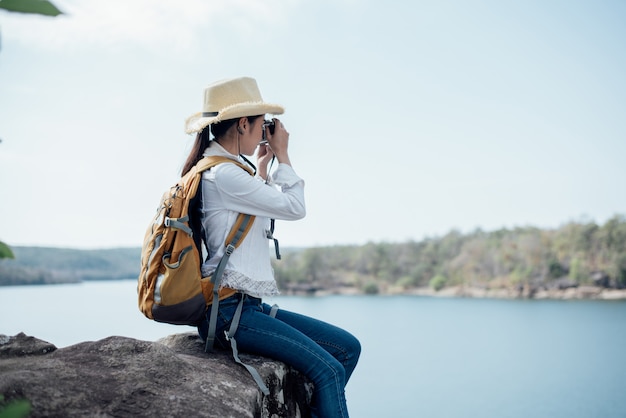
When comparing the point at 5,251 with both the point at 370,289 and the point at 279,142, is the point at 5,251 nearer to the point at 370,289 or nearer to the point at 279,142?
the point at 279,142

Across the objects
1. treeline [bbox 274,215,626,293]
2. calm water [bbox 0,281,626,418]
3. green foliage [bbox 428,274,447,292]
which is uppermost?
treeline [bbox 274,215,626,293]

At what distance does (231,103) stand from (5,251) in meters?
2.07

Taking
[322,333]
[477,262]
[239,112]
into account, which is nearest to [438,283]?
[477,262]

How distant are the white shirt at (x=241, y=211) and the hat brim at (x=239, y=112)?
0.16m

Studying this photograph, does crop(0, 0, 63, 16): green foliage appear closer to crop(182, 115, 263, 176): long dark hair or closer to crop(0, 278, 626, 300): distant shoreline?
crop(182, 115, 263, 176): long dark hair

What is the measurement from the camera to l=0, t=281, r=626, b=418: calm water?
1906 cm

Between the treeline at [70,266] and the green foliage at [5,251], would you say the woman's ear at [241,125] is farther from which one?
the treeline at [70,266]

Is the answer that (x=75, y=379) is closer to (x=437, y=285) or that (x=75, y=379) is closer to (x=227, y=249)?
(x=227, y=249)

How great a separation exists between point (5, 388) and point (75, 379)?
0.81ft

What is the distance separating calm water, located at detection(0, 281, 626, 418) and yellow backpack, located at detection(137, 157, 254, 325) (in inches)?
347

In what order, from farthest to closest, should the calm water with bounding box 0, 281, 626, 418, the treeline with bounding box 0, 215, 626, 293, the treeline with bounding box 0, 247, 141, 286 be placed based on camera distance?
the treeline with bounding box 0, 215, 626, 293
the treeline with bounding box 0, 247, 141, 286
the calm water with bounding box 0, 281, 626, 418

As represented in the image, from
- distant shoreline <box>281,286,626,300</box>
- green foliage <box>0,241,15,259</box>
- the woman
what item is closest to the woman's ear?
the woman

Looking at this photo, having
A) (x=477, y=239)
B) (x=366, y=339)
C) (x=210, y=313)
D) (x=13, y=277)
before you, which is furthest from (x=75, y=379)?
(x=477, y=239)

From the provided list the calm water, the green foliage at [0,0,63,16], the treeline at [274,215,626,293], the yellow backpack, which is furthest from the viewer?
the treeline at [274,215,626,293]
